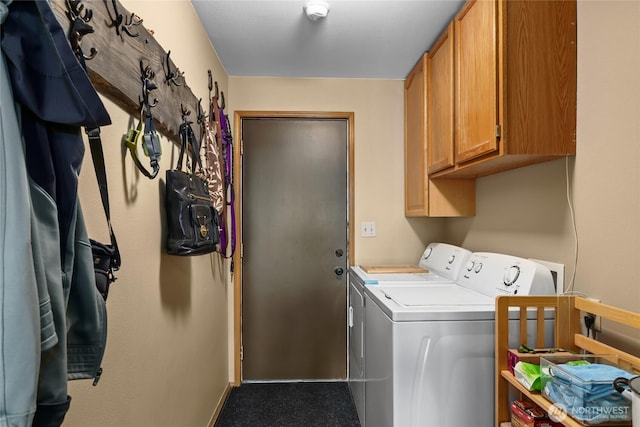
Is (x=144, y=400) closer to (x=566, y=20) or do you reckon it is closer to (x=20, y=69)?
(x=20, y=69)

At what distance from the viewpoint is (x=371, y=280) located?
193 centimetres

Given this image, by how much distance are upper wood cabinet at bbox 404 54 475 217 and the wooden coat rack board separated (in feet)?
5.02

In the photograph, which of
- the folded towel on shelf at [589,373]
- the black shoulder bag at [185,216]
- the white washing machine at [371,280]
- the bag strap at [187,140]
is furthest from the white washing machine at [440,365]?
the bag strap at [187,140]

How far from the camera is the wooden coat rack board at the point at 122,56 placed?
80 centimetres

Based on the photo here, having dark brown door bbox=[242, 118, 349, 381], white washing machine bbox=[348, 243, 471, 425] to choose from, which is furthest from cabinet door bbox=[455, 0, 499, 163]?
dark brown door bbox=[242, 118, 349, 381]

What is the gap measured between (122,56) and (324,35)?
52.0 inches

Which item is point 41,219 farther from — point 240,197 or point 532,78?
point 240,197

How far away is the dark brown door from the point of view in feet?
8.52

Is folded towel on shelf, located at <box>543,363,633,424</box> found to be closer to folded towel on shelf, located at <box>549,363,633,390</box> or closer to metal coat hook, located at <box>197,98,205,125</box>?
folded towel on shelf, located at <box>549,363,633,390</box>

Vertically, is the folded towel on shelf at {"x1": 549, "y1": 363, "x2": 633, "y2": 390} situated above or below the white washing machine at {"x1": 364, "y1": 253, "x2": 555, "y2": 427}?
above

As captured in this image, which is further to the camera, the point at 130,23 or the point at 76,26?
the point at 130,23

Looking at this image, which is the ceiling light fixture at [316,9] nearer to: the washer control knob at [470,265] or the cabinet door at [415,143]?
the cabinet door at [415,143]

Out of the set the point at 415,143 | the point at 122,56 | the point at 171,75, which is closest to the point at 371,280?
the point at 415,143

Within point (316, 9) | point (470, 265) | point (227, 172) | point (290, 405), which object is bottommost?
point (290, 405)
